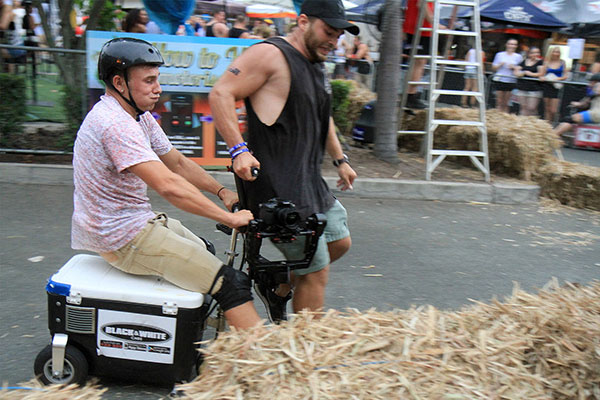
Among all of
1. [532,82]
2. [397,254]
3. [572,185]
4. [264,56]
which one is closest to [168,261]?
[264,56]

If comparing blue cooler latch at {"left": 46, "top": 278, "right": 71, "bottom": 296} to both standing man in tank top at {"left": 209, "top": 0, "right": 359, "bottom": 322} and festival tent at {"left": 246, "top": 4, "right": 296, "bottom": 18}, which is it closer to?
standing man in tank top at {"left": 209, "top": 0, "right": 359, "bottom": 322}

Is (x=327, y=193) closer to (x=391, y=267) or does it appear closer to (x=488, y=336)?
(x=488, y=336)

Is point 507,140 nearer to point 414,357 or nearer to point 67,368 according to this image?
point 414,357

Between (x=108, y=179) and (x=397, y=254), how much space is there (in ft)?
11.1

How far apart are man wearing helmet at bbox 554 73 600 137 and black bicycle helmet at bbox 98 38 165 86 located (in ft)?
36.0

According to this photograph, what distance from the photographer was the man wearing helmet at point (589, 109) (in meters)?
12.4

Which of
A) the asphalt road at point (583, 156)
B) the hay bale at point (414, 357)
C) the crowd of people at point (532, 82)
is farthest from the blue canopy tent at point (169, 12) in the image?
the crowd of people at point (532, 82)

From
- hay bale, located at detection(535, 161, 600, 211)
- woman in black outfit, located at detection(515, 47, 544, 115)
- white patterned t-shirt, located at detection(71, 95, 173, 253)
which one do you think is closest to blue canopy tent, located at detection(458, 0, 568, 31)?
woman in black outfit, located at detection(515, 47, 544, 115)

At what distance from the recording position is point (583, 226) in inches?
281

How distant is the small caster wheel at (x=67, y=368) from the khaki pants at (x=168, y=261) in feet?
1.59

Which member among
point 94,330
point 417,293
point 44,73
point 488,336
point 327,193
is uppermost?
point 44,73

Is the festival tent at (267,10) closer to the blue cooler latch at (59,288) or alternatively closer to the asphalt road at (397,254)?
the asphalt road at (397,254)

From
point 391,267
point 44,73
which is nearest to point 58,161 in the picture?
point 44,73

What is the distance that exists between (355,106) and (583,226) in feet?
14.7
